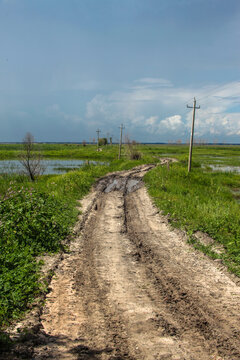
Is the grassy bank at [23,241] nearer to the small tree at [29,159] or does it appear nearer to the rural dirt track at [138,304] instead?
the rural dirt track at [138,304]

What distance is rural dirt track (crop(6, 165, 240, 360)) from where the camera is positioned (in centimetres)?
361

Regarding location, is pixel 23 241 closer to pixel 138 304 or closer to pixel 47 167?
pixel 138 304

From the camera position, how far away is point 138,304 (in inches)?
186

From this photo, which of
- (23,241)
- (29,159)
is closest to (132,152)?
(29,159)

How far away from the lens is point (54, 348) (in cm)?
357

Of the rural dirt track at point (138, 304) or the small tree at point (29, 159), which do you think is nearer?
the rural dirt track at point (138, 304)

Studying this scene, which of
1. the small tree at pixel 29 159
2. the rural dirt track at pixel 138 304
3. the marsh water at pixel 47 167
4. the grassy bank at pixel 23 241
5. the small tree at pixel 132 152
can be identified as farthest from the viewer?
the small tree at pixel 132 152

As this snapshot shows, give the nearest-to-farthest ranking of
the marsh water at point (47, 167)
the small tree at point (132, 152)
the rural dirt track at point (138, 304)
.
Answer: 1. the rural dirt track at point (138, 304)
2. the marsh water at point (47, 167)
3. the small tree at point (132, 152)

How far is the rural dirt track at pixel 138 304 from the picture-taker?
11.8 feet

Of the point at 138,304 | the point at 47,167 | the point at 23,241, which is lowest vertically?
the point at 47,167

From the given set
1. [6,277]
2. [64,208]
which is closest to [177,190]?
[64,208]

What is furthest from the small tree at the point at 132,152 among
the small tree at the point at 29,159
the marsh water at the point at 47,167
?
the small tree at the point at 29,159

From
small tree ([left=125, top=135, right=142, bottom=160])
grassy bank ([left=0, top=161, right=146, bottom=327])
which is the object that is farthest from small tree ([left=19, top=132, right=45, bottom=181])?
small tree ([left=125, top=135, right=142, bottom=160])

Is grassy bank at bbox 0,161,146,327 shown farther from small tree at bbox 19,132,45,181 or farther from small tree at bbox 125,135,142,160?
small tree at bbox 125,135,142,160
